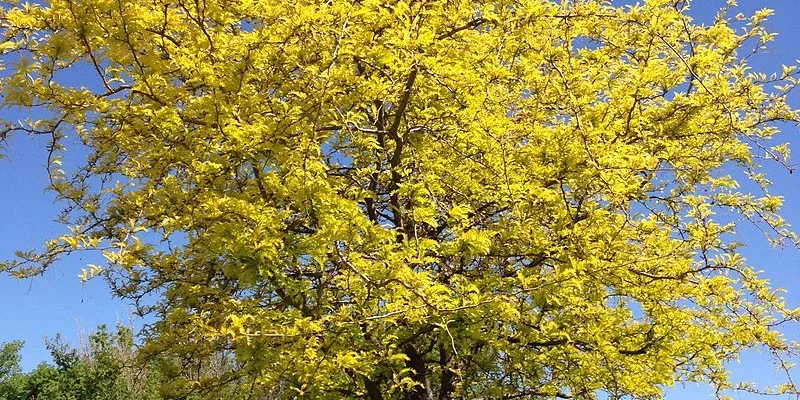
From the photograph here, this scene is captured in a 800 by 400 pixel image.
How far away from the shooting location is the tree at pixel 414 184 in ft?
15.4

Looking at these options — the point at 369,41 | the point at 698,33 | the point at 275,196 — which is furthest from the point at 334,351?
the point at 698,33

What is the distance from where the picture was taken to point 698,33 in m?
6.29

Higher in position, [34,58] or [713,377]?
[34,58]

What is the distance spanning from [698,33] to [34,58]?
5898mm

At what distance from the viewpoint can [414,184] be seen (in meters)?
5.03

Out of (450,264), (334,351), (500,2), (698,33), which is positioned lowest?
(334,351)

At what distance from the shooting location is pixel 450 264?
6.12 m

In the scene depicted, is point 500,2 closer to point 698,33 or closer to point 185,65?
point 698,33

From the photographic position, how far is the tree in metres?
4.71

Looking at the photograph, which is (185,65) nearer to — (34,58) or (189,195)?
(189,195)

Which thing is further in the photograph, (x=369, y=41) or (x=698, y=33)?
(x=698, y=33)

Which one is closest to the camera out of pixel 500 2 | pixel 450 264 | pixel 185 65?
pixel 185 65

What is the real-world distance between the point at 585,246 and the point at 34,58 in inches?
182

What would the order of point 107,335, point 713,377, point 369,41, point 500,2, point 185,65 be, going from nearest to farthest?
point 185,65, point 369,41, point 500,2, point 713,377, point 107,335
